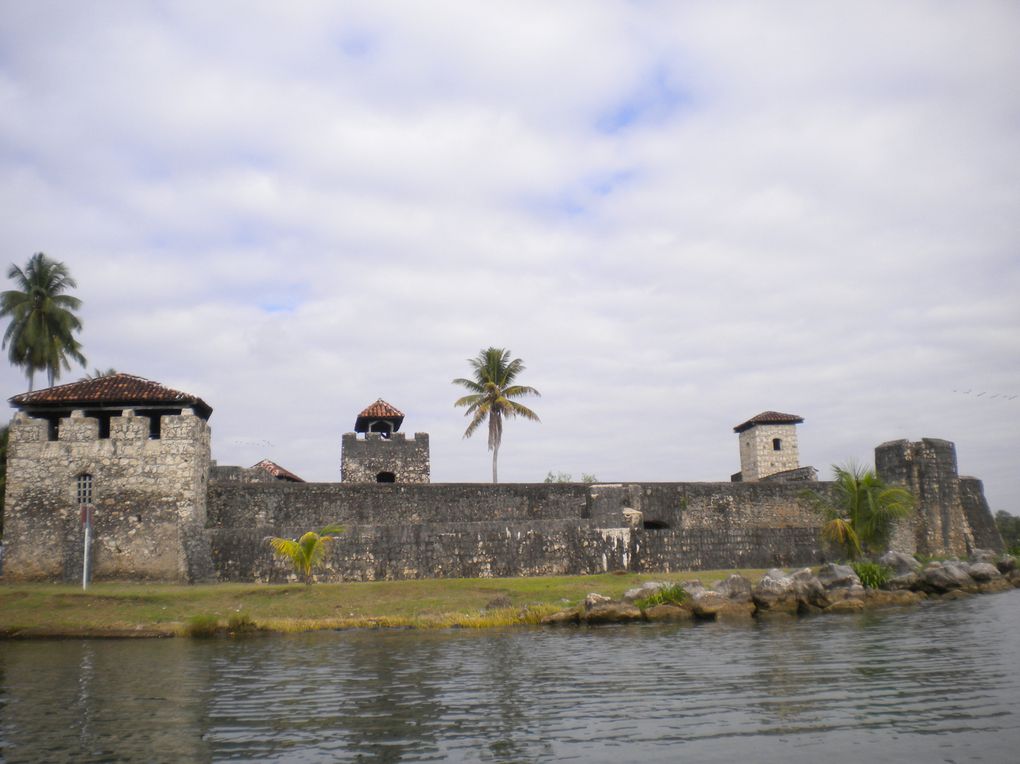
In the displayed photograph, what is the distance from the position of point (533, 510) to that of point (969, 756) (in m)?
23.7

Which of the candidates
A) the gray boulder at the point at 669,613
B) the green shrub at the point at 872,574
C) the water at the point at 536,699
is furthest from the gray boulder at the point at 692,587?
the green shrub at the point at 872,574

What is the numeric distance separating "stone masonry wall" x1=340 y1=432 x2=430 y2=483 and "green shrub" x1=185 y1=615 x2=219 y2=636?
15480mm

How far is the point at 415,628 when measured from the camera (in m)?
20.8

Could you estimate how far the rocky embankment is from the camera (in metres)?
21.4

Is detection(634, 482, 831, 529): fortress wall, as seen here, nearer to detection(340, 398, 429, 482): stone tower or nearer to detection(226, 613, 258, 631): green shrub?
detection(340, 398, 429, 482): stone tower

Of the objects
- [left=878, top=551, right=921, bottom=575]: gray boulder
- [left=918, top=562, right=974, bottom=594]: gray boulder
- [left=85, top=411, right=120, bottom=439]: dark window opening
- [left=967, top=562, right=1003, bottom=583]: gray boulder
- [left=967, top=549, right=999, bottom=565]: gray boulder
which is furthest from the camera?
[left=967, top=549, right=999, bottom=565]: gray boulder

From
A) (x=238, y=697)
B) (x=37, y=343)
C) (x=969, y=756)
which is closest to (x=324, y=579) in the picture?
(x=238, y=697)

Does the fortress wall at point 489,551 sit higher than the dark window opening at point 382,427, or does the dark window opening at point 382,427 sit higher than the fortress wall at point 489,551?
the dark window opening at point 382,427

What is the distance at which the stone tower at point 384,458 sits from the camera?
3562 cm

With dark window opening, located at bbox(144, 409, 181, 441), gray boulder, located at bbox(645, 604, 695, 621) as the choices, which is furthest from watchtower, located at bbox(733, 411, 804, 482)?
dark window opening, located at bbox(144, 409, 181, 441)

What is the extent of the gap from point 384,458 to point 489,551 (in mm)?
10505

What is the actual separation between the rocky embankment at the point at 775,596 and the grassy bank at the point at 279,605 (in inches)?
45.1

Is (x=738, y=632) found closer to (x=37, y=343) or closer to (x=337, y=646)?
(x=337, y=646)

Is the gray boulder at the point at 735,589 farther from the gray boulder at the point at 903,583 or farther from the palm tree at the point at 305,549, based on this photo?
the palm tree at the point at 305,549
